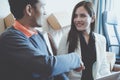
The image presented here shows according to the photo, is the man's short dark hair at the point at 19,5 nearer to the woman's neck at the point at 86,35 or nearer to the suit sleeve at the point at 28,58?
the suit sleeve at the point at 28,58

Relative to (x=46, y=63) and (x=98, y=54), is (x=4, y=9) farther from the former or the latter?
(x=46, y=63)

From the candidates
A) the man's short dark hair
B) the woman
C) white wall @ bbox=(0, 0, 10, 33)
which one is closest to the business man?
the man's short dark hair

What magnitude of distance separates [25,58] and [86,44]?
0.92 metres

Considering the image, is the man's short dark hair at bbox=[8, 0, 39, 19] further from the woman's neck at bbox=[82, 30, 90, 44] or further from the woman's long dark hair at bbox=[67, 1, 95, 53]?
the woman's neck at bbox=[82, 30, 90, 44]

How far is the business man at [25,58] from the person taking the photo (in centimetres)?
95

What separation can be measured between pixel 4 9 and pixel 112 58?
146 centimetres

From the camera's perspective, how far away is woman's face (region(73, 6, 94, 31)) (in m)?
1.81

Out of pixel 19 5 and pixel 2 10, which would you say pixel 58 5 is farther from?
pixel 19 5

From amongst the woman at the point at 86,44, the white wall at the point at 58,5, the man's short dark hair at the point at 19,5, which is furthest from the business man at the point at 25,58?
the white wall at the point at 58,5

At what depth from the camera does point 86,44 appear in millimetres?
1786

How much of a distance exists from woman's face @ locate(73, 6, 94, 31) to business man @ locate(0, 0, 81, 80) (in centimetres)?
78


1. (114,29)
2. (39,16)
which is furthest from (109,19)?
(39,16)

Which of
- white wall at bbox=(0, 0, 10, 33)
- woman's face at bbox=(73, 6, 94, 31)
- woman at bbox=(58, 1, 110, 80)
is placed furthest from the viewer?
white wall at bbox=(0, 0, 10, 33)

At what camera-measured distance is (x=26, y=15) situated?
1.09 metres
